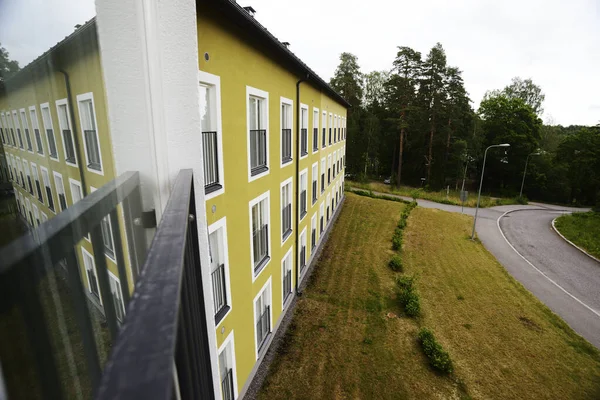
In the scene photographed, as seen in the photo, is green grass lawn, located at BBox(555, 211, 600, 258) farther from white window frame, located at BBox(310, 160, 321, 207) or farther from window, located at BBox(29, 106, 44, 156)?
window, located at BBox(29, 106, 44, 156)

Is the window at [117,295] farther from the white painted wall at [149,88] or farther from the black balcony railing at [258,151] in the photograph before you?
the black balcony railing at [258,151]

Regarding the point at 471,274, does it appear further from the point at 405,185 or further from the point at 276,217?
the point at 405,185

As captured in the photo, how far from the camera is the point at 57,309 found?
2.75 feet

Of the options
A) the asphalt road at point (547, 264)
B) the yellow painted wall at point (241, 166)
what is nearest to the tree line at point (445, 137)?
the asphalt road at point (547, 264)

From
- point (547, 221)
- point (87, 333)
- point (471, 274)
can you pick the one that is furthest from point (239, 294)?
point (547, 221)

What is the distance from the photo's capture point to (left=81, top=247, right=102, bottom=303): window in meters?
1.07

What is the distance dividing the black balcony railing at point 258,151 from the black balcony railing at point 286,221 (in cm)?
249

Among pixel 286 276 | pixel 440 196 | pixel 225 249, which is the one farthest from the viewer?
pixel 440 196

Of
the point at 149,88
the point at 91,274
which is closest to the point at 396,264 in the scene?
the point at 149,88

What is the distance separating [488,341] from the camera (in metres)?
11.4

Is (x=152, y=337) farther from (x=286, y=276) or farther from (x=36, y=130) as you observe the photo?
(x=286, y=276)

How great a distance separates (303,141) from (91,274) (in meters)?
11.4

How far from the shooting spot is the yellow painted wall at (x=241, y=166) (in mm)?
5266

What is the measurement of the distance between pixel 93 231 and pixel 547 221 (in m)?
37.2
